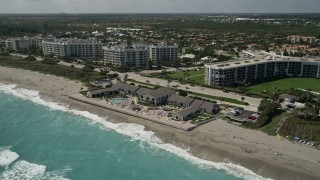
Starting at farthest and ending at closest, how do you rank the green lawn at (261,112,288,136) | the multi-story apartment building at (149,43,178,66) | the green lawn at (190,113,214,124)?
the multi-story apartment building at (149,43,178,66) < the green lawn at (190,113,214,124) < the green lawn at (261,112,288,136)

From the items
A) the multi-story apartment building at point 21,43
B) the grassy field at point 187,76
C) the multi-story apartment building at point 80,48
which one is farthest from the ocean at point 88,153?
the multi-story apartment building at point 21,43

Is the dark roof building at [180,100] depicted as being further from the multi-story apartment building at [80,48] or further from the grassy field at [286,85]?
the multi-story apartment building at [80,48]

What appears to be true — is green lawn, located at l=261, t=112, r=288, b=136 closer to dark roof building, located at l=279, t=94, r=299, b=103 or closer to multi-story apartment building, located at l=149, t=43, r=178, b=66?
dark roof building, located at l=279, t=94, r=299, b=103

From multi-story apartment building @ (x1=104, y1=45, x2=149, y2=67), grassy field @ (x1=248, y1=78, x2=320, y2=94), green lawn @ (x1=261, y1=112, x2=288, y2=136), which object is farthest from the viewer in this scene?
multi-story apartment building @ (x1=104, y1=45, x2=149, y2=67)

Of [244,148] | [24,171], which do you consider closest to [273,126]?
[244,148]

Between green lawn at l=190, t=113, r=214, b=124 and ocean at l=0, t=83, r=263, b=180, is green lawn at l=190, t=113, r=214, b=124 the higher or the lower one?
the higher one

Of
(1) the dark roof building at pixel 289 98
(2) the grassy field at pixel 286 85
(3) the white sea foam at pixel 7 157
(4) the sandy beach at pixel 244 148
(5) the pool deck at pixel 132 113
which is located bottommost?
(3) the white sea foam at pixel 7 157

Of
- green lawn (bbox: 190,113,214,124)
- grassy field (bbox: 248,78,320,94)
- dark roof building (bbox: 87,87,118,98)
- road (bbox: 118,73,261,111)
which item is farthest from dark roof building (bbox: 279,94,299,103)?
dark roof building (bbox: 87,87,118,98)
